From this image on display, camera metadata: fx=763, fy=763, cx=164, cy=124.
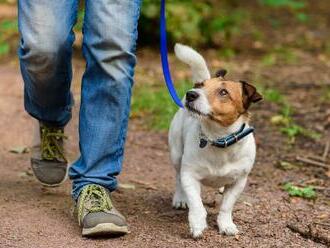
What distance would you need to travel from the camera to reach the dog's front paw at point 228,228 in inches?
150

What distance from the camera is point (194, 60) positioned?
4.07 meters

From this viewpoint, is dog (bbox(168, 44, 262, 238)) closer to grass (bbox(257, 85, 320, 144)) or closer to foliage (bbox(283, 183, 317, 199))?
foliage (bbox(283, 183, 317, 199))

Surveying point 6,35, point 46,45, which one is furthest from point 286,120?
point 6,35

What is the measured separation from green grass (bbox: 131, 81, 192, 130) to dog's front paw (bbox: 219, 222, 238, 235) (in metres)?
2.78

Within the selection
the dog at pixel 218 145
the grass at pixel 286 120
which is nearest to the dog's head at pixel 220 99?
the dog at pixel 218 145

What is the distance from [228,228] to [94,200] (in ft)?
2.24

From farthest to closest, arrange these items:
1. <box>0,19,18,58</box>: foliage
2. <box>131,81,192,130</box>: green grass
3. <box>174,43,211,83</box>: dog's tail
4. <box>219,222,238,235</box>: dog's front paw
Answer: <box>0,19,18,58</box>: foliage → <box>131,81,192,130</box>: green grass → <box>174,43,211,83</box>: dog's tail → <box>219,222,238,235</box>: dog's front paw

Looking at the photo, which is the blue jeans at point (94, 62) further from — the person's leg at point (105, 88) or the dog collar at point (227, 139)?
the dog collar at point (227, 139)

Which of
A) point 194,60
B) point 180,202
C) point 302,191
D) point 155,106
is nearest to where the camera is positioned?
point 194,60

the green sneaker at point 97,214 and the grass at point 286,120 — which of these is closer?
the green sneaker at point 97,214

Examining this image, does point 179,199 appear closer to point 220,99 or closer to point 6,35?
point 220,99

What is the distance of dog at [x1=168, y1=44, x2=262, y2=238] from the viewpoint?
3693 millimetres

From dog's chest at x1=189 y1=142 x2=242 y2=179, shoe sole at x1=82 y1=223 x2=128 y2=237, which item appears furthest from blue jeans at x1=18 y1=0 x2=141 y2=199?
dog's chest at x1=189 y1=142 x2=242 y2=179

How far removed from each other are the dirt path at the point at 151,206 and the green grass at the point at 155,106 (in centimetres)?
36
